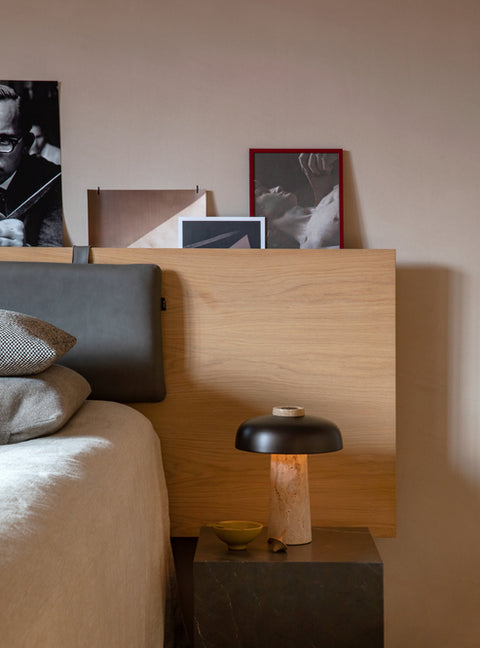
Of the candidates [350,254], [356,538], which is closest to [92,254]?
[350,254]

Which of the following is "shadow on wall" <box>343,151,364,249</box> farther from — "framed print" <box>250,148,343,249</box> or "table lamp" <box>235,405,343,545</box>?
"table lamp" <box>235,405,343,545</box>

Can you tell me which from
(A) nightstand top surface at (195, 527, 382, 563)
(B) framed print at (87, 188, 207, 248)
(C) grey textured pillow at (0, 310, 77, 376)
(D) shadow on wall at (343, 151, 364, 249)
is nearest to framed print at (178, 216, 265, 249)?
(B) framed print at (87, 188, 207, 248)

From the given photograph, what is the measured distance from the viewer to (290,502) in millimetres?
1636

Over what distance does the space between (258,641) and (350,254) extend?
3.36ft

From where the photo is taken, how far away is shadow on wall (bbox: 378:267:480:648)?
83.5 inches

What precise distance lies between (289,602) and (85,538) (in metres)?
0.72

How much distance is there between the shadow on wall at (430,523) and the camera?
2121mm

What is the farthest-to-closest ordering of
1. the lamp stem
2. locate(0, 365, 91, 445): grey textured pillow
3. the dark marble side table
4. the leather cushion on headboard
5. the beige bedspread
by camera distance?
the leather cushion on headboard
the lamp stem
the dark marble side table
locate(0, 365, 91, 445): grey textured pillow
the beige bedspread

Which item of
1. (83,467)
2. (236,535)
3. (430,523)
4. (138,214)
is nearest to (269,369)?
(236,535)

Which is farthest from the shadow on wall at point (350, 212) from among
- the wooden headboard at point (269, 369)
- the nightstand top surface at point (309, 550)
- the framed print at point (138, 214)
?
the nightstand top surface at point (309, 550)

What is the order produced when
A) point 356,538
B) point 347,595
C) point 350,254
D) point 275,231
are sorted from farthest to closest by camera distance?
point 275,231
point 350,254
point 356,538
point 347,595

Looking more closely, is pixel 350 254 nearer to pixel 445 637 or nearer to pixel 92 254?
pixel 92 254

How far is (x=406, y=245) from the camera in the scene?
2.13 m

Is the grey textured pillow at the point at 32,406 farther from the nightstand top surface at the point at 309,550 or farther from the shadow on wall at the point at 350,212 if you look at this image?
the shadow on wall at the point at 350,212
